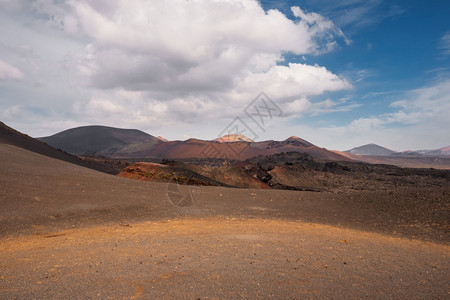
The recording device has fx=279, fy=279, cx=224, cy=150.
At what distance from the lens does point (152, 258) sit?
5.61 meters

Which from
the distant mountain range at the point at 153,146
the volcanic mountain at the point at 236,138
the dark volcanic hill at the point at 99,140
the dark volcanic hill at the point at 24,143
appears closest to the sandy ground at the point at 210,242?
the volcanic mountain at the point at 236,138

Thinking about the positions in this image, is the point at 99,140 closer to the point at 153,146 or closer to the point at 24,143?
the point at 153,146

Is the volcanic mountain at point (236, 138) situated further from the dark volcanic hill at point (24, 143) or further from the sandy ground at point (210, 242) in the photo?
the dark volcanic hill at point (24, 143)

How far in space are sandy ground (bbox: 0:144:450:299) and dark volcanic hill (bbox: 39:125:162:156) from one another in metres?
104

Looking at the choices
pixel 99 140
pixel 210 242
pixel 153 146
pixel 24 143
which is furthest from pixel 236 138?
pixel 99 140

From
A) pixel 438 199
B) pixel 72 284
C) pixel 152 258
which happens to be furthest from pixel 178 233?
pixel 438 199

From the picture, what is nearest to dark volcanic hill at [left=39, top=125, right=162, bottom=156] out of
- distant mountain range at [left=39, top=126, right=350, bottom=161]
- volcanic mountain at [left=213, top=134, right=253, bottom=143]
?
distant mountain range at [left=39, top=126, right=350, bottom=161]

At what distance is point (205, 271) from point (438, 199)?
11.7 metres

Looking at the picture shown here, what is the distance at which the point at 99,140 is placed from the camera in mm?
143000

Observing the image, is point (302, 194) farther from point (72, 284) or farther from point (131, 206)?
point (72, 284)

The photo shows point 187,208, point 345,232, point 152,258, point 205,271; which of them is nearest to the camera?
point 205,271

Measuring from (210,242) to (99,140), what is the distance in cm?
15036

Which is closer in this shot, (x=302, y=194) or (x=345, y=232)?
(x=345, y=232)

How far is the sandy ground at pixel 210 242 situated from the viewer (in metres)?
4.35
